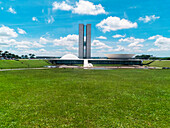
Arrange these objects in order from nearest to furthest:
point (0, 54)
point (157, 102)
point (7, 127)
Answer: point (7, 127)
point (157, 102)
point (0, 54)

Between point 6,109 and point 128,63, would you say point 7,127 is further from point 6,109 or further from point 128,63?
point 128,63

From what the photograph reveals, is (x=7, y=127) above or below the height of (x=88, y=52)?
below

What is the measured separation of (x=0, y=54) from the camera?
89375 mm

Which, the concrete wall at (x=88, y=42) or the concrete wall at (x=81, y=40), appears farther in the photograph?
the concrete wall at (x=88, y=42)

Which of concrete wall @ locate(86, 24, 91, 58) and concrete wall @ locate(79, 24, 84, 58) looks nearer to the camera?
concrete wall @ locate(79, 24, 84, 58)

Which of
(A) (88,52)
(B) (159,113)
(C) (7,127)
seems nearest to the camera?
(C) (7,127)

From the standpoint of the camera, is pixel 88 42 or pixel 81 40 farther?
pixel 81 40

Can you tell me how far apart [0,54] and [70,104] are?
101 meters

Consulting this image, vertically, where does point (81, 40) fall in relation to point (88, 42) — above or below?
above

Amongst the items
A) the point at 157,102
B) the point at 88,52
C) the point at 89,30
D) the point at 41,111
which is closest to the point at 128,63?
the point at 88,52

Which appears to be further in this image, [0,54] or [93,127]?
[0,54]

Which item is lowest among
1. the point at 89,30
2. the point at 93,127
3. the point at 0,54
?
the point at 93,127

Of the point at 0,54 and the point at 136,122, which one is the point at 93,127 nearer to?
the point at 136,122

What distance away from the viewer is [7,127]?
7094mm
